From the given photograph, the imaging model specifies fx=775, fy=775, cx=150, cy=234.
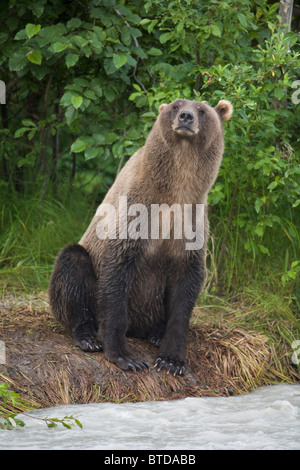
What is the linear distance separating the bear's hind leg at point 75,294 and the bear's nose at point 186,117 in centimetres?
124

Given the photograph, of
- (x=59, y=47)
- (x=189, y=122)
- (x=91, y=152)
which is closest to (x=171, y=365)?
(x=189, y=122)

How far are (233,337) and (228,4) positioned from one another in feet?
8.51

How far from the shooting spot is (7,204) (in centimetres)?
756

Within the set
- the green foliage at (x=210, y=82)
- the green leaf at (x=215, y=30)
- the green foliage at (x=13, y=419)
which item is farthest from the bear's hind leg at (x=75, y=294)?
the green leaf at (x=215, y=30)

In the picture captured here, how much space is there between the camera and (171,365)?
5.24m

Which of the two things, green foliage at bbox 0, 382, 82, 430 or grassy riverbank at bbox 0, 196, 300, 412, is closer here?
green foliage at bbox 0, 382, 82, 430

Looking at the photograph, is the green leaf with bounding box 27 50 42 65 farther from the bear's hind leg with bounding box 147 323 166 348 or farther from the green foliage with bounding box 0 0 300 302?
the bear's hind leg with bounding box 147 323 166 348

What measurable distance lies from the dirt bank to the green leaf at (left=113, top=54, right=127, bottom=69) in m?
2.01

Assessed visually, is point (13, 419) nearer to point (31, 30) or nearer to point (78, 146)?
point (78, 146)

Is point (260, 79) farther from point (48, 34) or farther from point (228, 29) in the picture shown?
point (48, 34)

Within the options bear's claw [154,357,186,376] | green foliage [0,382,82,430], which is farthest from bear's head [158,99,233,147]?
green foliage [0,382,82,430]

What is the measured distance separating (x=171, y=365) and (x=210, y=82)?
2.11 metres

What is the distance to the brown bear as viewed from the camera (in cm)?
515

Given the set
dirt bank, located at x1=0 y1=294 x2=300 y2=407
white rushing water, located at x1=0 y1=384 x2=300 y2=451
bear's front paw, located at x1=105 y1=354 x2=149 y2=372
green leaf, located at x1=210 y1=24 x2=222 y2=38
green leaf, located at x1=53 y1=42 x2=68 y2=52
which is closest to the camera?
white rushing water, located at x1=0 y1=384 x2=300 y2=451
